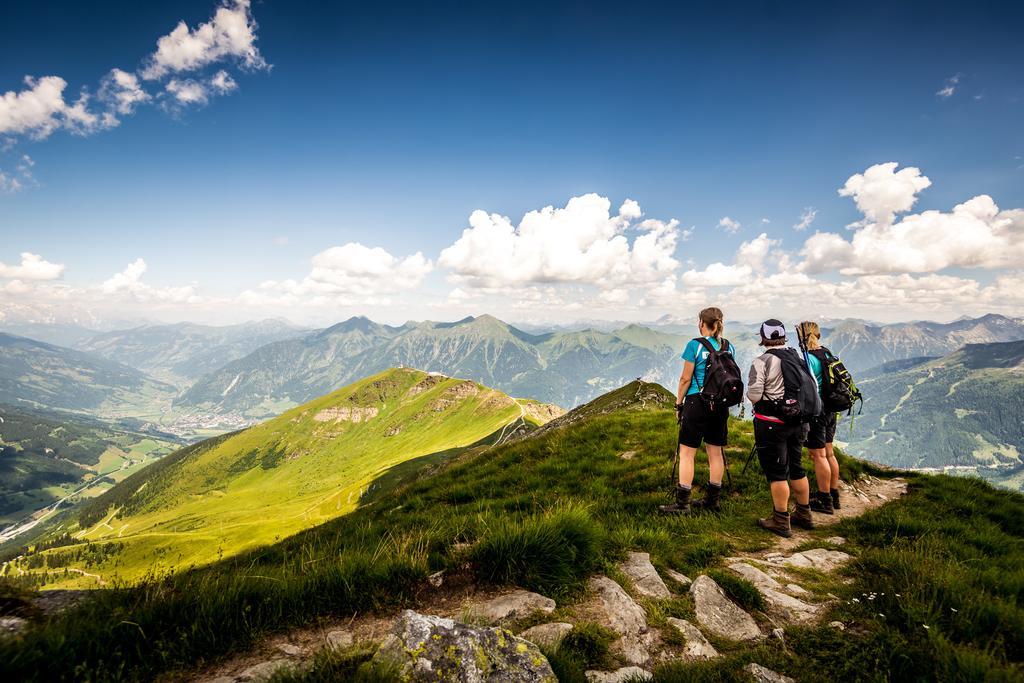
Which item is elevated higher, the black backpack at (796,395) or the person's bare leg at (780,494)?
the black backpack at (796,395)

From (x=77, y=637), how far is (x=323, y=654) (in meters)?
1.88

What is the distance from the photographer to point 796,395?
871 cm

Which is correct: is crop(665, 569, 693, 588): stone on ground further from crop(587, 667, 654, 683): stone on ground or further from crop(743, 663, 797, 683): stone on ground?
crop(587, 667, 654, 683): stone on ground

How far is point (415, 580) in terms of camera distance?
5.02 m

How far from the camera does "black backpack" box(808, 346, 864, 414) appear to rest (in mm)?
10383

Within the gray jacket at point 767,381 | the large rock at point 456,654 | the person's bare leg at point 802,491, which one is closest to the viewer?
the large rock at point 456,654

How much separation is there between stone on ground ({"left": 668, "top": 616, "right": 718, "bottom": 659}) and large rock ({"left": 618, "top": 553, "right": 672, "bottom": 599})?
53 cm

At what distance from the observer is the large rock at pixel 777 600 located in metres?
5.34

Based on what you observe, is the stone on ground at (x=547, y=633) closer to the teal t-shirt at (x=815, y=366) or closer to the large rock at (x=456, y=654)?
the large rock at (x=456, y=654)

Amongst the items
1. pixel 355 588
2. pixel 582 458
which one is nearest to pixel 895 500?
pixel 582 458

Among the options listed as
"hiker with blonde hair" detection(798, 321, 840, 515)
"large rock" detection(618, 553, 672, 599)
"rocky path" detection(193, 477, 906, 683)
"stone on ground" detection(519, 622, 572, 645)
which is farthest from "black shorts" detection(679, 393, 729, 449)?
"stone on ground" detection(519, 622, 572, 645)

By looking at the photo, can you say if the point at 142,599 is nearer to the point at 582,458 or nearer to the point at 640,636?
the point at 640,636

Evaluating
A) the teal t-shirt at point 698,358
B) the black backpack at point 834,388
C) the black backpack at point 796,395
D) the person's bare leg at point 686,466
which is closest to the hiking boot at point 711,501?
the person's bare leg at point 686,466

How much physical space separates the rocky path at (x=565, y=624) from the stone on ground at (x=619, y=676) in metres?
0.01
